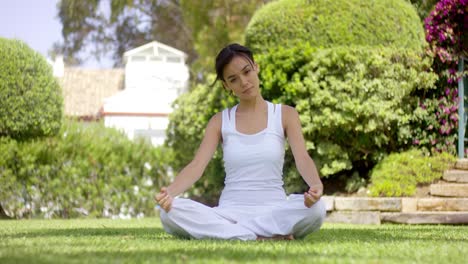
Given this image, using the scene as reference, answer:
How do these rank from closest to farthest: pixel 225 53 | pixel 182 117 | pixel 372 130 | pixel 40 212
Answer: pixel 225 53 < pixel 372 130 < pixel 40 212 < pixel 182 117

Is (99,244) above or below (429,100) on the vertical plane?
below

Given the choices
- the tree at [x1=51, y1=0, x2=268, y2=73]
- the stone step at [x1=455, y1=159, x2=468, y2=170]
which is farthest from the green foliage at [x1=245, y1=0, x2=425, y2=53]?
the tree at [x1=51, y1=0, x2=268, y2=73]

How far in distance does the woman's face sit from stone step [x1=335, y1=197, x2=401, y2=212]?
5385 mm

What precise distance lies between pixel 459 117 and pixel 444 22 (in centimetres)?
168

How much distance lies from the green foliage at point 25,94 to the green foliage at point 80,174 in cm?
38

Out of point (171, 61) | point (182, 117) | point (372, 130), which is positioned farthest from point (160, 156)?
point (171, 61)

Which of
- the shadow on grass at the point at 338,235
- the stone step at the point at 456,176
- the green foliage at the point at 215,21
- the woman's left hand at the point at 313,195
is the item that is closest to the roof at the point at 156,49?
the green foliage at the point at 215,21

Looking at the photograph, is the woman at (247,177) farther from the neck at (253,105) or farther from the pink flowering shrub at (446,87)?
the pink flowering shrub at (446,87)

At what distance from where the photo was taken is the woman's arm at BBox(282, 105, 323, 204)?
555 centimetres

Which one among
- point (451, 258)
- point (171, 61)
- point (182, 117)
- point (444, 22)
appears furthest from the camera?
point (171, 61)

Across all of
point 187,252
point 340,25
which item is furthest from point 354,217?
point 187,252

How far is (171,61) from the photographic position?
1463 inches

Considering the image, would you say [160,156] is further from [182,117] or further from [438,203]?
[438,203]

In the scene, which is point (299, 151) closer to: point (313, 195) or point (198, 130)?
point (313, 195)
